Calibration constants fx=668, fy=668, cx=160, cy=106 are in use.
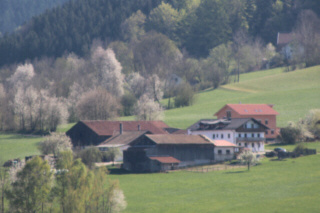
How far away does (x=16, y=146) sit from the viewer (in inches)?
4016

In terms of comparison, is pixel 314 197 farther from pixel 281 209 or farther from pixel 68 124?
pixel 68 124

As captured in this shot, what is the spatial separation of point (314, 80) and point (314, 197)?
81.6 meters

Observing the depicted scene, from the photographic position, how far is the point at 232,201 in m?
60.9

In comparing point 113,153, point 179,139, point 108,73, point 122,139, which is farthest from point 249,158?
point 108,73

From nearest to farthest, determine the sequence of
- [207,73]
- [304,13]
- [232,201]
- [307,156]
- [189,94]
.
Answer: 1. [232,201]
2. [307,156]
3. [189,94]
4. [207,73]
5. [304,13]

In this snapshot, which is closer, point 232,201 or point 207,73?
point 232,201

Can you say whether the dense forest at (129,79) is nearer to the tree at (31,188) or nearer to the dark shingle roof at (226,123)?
the dark shingle roof at (226,123)

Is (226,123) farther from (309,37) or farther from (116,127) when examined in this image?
(309,37)

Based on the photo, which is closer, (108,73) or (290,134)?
(290,134)

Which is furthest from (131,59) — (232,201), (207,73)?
(232,201)

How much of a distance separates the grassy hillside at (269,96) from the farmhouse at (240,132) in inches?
419

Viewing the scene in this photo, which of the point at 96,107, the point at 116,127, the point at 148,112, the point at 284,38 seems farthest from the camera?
the point at 284,38

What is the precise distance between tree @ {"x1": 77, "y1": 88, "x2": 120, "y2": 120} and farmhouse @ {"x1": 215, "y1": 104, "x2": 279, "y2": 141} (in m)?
21.6

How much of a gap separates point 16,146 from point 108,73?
143 feet
